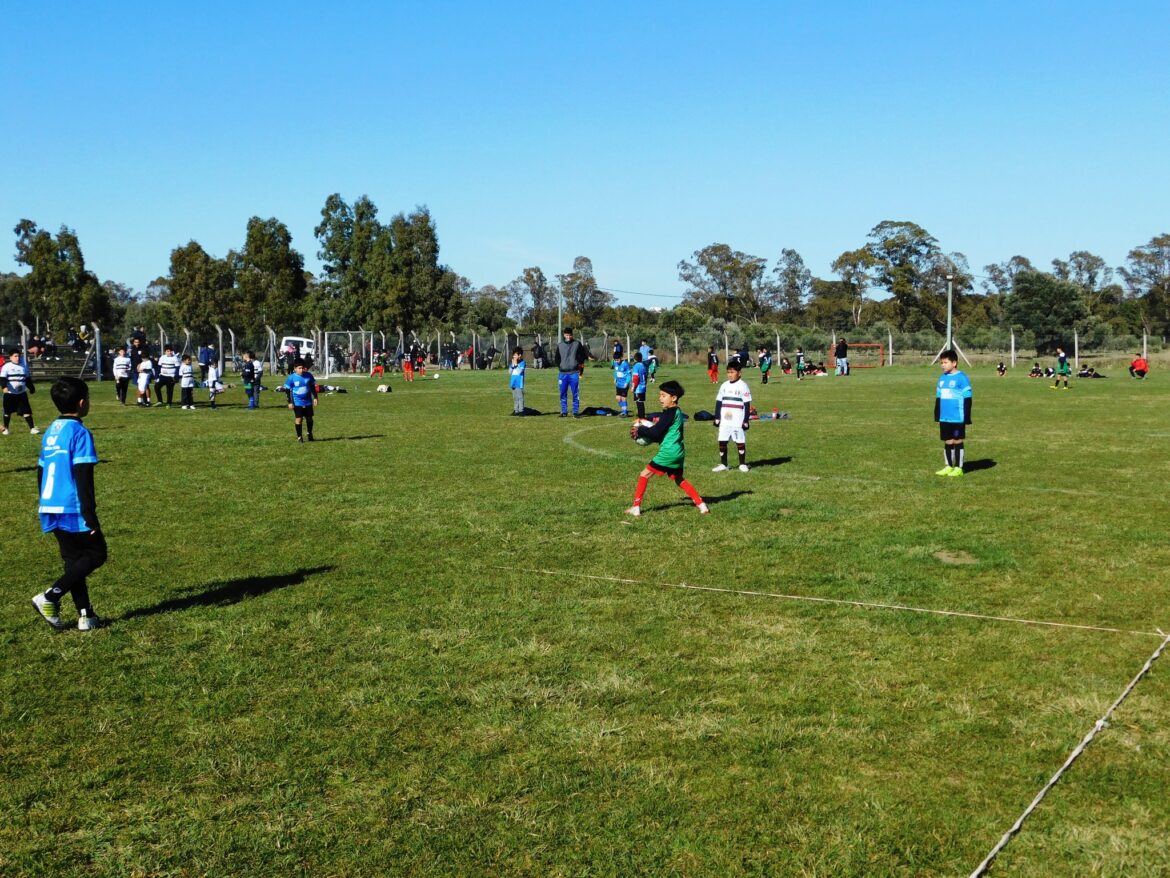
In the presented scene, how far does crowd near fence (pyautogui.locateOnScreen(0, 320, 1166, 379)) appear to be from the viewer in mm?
61125

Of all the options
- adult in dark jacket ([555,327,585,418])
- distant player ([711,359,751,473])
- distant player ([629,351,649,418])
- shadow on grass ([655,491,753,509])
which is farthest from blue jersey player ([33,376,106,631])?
adult in dark jacket ([555,327,585,418])

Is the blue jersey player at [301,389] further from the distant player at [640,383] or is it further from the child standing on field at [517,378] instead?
the distant player at [640,383]

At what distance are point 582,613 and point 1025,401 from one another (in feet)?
92.6

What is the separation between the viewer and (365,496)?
13852mm

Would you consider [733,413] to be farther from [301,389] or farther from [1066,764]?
[1066,764]

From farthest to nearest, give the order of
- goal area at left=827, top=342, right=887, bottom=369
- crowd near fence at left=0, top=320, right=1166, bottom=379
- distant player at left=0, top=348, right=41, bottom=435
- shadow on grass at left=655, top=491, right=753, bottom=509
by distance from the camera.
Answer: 1. goal area at left=827, top=342, right=887, bottom=369
2. crowd near fence at left=0, top=320, right=1166, bottom=379
3. distant player at left=0, top=348, right=41, bottom=435
4. shadow on grass at left=655, top=491, right=753, bottom=509

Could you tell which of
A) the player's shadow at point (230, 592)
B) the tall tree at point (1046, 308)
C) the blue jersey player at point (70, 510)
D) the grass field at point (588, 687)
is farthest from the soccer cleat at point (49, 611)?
the tall tree at point (1046, 308)

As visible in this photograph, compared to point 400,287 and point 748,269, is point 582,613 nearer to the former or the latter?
point 400,287

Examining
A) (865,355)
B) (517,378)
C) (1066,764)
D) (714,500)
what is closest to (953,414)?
(714,500)

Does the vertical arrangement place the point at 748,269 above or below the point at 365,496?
above

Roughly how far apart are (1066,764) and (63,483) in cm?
656

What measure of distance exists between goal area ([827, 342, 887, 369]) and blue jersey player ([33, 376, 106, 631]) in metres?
67.6

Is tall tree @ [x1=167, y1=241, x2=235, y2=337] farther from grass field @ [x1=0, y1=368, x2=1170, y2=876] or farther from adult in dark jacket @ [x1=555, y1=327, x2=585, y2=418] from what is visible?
grass field @ [x1=0, y1=368, x2=1170, y2=876]

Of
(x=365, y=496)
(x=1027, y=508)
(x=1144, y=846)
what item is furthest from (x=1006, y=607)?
(x=365, y=496)
